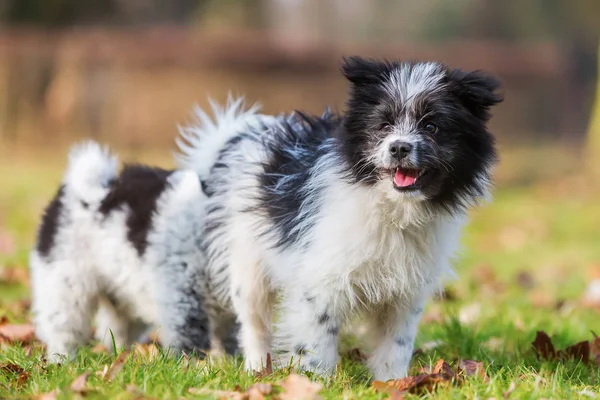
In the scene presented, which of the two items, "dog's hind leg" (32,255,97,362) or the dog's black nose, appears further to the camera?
"dog's hind leg" (32,255,97,362)

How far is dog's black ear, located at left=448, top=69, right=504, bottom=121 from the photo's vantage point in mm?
4109

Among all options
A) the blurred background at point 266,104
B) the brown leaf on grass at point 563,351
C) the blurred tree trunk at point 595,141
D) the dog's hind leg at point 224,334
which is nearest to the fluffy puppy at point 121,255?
the dog's hind leg at point 224,334

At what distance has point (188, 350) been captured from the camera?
5.11m

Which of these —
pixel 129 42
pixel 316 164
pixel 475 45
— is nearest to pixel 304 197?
pixel 316 164

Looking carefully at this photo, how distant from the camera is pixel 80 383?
11.6ft

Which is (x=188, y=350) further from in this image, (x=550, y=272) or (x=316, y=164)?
(x=550, y=272)

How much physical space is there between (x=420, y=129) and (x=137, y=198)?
6.87 feet

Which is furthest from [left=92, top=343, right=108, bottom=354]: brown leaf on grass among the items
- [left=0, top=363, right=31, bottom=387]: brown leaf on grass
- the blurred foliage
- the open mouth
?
the blurred foliage

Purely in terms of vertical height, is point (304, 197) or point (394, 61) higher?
point (394, 61)

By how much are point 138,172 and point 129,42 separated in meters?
11.1

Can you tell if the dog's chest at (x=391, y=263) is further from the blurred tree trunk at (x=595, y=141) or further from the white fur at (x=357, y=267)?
the blurred tree trunk at (x=595, y=141)

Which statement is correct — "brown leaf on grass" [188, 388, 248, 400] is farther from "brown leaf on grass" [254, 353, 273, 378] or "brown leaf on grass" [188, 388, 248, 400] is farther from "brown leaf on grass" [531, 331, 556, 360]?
"brown leaf on grass" [531, 331, 556, 360]

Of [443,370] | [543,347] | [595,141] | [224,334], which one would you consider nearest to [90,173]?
[224,334]

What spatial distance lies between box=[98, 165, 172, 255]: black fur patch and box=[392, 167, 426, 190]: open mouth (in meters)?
1.84
